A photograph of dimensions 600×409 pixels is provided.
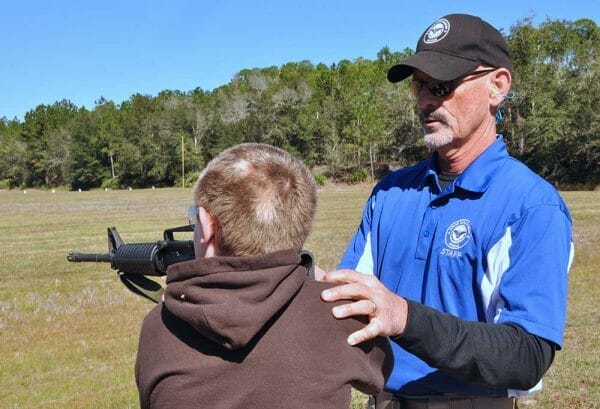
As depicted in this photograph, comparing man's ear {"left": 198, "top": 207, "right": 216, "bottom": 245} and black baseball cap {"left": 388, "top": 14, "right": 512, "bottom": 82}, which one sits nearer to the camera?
man's ear {"left": 198, "top": 207, "right": 216, "bottom": 245}

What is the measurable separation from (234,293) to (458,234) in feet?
3.16

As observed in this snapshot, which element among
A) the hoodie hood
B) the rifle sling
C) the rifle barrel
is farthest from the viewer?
the rifle barrel

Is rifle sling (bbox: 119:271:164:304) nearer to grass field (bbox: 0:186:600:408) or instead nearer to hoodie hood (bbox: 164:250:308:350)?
hoodie hood (bbox: 164:250:308:350)

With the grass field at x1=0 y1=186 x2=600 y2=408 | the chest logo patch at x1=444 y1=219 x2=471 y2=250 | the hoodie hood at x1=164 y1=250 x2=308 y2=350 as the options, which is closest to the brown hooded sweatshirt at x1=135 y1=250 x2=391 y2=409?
Answer: the hoodie hood at x1=164 y1=250 x2=308 y2=350

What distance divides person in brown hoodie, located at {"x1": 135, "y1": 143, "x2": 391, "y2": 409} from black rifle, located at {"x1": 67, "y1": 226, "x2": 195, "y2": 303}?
1.63 metres

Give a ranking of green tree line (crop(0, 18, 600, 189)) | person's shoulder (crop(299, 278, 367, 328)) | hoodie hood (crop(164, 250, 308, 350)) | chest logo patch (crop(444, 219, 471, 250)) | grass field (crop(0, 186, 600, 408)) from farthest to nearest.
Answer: green tree line (crop(0, 18, 600, 189))
grass field (crop(0, 186, 600, 408))
chest logo patch (crop(444, 219, 471, 250))
person's shoulder (crop(299, 278, 367, 328))
hoodie hood (crop(164, 250, 308, 350))

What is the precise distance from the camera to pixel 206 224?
6.32 feet

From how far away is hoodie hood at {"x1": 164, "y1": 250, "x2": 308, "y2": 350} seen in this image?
1.72 meters

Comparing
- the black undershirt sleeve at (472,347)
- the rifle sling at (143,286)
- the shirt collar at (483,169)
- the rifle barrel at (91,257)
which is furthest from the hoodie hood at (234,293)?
the rifle barrel at (91,257)

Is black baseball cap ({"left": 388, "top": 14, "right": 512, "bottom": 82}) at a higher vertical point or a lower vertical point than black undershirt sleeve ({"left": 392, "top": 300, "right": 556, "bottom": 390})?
higher

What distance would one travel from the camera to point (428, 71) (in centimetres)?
244

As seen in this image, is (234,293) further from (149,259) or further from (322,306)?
(149,259)

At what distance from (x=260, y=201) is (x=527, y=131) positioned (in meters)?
61.8

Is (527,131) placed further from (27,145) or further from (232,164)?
(27,145)
